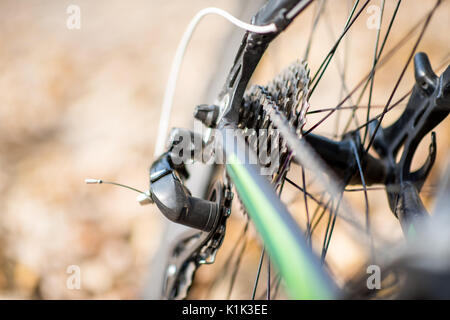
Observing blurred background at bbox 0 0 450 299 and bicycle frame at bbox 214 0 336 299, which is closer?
bicycle frame at bbox 214 0 336 299

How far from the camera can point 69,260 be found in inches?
40.3

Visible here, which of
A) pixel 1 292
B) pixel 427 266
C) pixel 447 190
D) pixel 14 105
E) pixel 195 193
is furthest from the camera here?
pixel 14 105

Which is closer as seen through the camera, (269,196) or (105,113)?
(269,196)

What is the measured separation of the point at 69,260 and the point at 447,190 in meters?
0.92

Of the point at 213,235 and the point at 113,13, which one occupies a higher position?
the point at 113,13

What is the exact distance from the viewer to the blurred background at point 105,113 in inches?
37.8

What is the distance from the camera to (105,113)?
117 centimetres

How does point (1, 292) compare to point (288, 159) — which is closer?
point (288, 159)

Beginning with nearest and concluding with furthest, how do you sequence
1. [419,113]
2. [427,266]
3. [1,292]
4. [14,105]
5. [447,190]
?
[427,266] → [447,190] → [419,113] → [1,292] → [14,105]

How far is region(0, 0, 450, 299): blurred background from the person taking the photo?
3.15 ft

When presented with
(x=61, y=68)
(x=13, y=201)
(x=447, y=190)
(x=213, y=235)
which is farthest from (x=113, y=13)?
(x=447, y=190)

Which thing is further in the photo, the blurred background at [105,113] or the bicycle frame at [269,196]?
the blurred background at [105,113]
